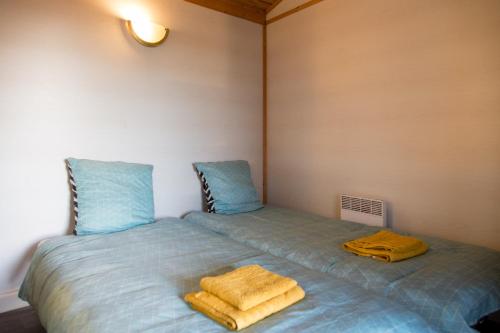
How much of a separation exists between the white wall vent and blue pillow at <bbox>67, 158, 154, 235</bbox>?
4.82 ft

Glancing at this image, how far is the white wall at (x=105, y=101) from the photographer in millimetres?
2158

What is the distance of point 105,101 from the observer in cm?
247

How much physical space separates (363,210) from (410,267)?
97cm

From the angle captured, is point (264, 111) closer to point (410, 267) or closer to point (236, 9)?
point (236, 9)

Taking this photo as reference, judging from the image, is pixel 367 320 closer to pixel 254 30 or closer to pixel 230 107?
pixel 230 107

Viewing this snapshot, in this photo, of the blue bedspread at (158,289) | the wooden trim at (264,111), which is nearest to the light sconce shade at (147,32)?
the wooden trim at (264,111)

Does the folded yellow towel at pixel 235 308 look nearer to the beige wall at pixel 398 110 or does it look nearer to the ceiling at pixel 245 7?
the beige wall at pixel 398 110

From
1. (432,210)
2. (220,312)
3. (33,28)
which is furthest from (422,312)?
(33,28)

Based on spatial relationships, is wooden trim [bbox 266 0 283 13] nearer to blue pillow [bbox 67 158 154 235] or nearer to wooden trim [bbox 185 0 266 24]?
wooden trim [bbox 185 0 266 24]

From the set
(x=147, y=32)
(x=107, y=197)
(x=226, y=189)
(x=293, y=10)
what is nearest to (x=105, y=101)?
(x=147, y=32)

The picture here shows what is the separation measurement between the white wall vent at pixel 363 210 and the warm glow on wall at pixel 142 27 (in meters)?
1.91

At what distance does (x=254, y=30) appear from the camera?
3357mm

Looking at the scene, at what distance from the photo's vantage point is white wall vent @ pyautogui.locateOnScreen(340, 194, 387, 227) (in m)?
2.44

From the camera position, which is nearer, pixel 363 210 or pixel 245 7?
pixel 363 210
